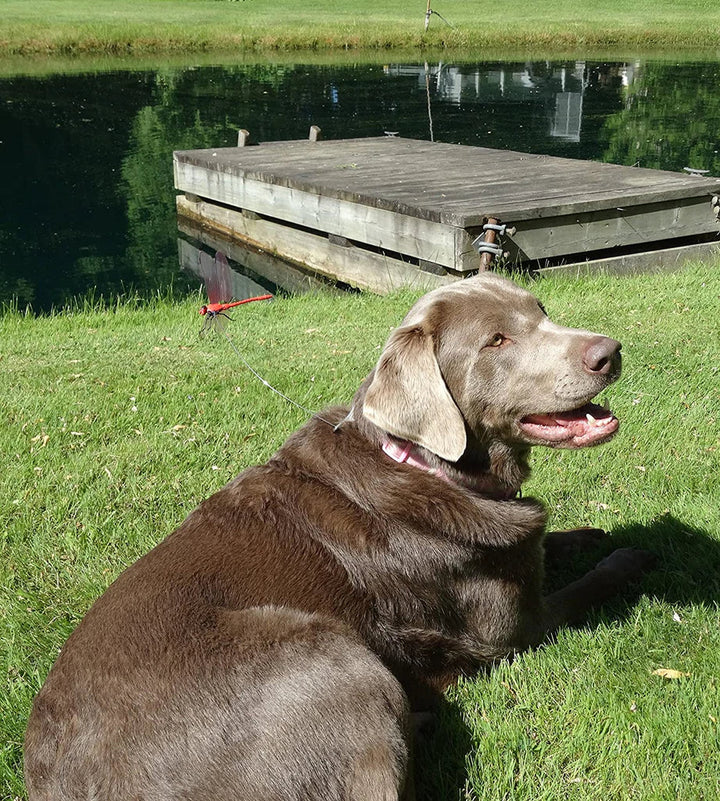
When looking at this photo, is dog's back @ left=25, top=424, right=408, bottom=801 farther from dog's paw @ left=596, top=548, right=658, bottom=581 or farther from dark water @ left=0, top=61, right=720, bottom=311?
dark water @ left=0, top=61, right=720, bottom=311

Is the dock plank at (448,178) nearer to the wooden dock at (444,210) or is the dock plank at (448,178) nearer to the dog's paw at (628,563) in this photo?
the wooden dock at (444,210)

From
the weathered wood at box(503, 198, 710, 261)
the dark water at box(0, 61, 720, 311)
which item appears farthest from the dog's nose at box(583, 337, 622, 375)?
the dark water at box(0, 61, 720, 311)

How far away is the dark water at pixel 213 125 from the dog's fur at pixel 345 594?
9.04 meters

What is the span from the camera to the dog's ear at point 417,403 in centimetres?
286

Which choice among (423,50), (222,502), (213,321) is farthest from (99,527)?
(423,50)

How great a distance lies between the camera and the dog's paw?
362cm

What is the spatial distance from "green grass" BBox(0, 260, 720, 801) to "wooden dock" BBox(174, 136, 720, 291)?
770mm

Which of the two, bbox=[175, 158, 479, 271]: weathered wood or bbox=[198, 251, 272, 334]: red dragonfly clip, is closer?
bbox=[198, 251, 272, 334]: red dragonfly clip

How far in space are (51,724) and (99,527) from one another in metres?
1.93

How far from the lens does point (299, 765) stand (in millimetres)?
2322

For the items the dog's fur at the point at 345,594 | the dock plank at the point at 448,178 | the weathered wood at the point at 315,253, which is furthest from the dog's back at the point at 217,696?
the weathered wood at the point at 315,253

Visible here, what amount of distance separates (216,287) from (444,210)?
311 cm

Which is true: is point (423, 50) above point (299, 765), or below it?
above

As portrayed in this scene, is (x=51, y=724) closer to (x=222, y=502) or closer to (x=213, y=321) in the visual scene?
(x=222, y=502)
